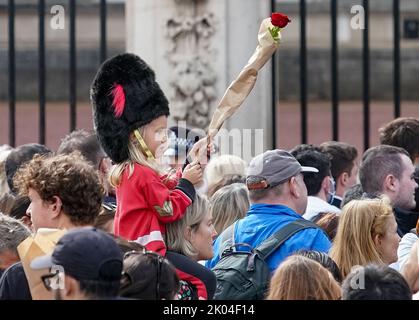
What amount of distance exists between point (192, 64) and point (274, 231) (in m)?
2.92

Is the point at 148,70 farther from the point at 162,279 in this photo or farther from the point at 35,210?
the point at 162,279

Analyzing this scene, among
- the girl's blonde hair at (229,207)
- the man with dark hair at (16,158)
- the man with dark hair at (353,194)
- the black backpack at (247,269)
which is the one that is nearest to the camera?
→ the black backpack at (247,269)

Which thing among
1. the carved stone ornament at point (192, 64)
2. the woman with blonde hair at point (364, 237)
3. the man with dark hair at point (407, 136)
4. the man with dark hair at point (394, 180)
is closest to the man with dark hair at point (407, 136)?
the man with dark hair at point (407, 136)

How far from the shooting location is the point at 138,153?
5664mm

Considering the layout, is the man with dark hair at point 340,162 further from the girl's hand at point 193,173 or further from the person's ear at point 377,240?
the girl's hand at point 193,173

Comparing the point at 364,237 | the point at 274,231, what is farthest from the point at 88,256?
the point at 364,237

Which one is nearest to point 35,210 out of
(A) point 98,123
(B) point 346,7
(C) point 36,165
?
(C) point 36,165

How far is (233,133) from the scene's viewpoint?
823 centimetres

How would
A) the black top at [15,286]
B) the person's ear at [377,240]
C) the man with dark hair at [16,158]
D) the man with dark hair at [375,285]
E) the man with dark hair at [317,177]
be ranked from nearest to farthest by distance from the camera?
the man with dark hair at [375,285]
the black top at [15,286]
the person's ear at [377,240]
the man with dark hair at [317,177]
the man with dark hair at [16,158]

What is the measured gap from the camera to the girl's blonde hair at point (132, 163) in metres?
5.63

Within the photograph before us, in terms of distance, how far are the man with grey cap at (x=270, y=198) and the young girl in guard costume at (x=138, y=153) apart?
0.38 metres

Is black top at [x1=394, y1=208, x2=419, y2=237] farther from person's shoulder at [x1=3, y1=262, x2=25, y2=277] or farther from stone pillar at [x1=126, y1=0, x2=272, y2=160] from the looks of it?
person's shoulder at [x1=3, y1=262, x2=25, y2=277]

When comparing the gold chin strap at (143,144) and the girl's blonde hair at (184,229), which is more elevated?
the gold chin strap at (143,144)

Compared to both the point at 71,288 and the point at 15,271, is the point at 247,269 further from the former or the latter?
the point at 71,288
